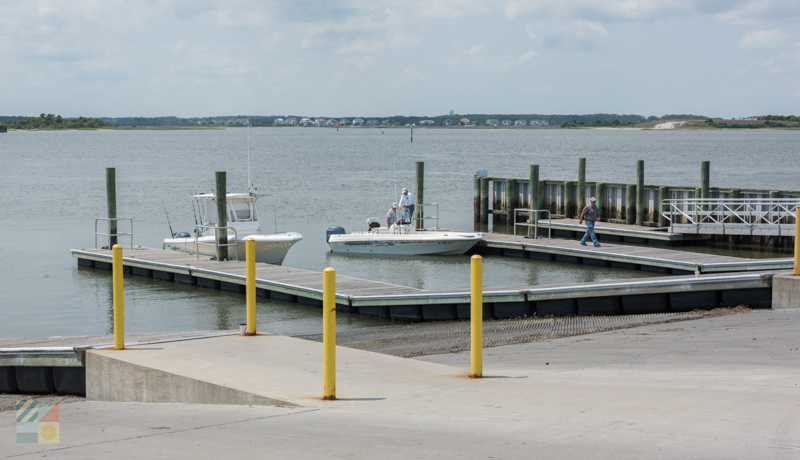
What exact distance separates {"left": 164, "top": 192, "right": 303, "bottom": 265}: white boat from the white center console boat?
3701 mm

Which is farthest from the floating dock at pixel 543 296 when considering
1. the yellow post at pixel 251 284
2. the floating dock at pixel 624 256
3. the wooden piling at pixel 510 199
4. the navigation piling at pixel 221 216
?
the wooden piling at pixel 510 199

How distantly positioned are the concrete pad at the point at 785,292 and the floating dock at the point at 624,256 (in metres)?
2.49

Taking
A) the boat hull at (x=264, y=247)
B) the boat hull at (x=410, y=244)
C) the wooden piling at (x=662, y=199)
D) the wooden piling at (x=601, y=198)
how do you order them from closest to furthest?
the boat hull at (x=264, y=247) < the boat hull at (x=410, y=244) < the wooden piling at (x=662, y=199) < the wooden piling at (x=601, y=198)

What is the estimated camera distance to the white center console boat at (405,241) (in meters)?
27.7

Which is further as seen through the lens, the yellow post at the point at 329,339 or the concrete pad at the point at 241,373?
the concrete pad at the point at 241,373

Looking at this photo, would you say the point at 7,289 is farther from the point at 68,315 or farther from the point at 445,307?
the point at 445,307

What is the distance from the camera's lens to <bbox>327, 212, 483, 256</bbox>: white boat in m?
27.7

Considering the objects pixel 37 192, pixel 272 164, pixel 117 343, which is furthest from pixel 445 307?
pixel 272 164

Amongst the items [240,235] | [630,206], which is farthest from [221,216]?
[630,206]

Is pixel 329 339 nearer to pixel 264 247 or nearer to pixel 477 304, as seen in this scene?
pixel 477 304

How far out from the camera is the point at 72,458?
241 inches

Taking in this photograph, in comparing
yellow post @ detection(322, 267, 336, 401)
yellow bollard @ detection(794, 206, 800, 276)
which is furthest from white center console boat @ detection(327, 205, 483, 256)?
yellow post @ detection(322, 267, 336, 401)

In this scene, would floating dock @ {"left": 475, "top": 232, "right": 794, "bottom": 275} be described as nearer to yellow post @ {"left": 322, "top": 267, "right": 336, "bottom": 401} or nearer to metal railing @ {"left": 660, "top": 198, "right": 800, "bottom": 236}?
metal railing @ {"left": 660, "top": 198, "right": 800, "bottom": 236}

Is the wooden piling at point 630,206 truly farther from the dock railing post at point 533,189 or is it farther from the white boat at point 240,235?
the white boat at point 240,235
